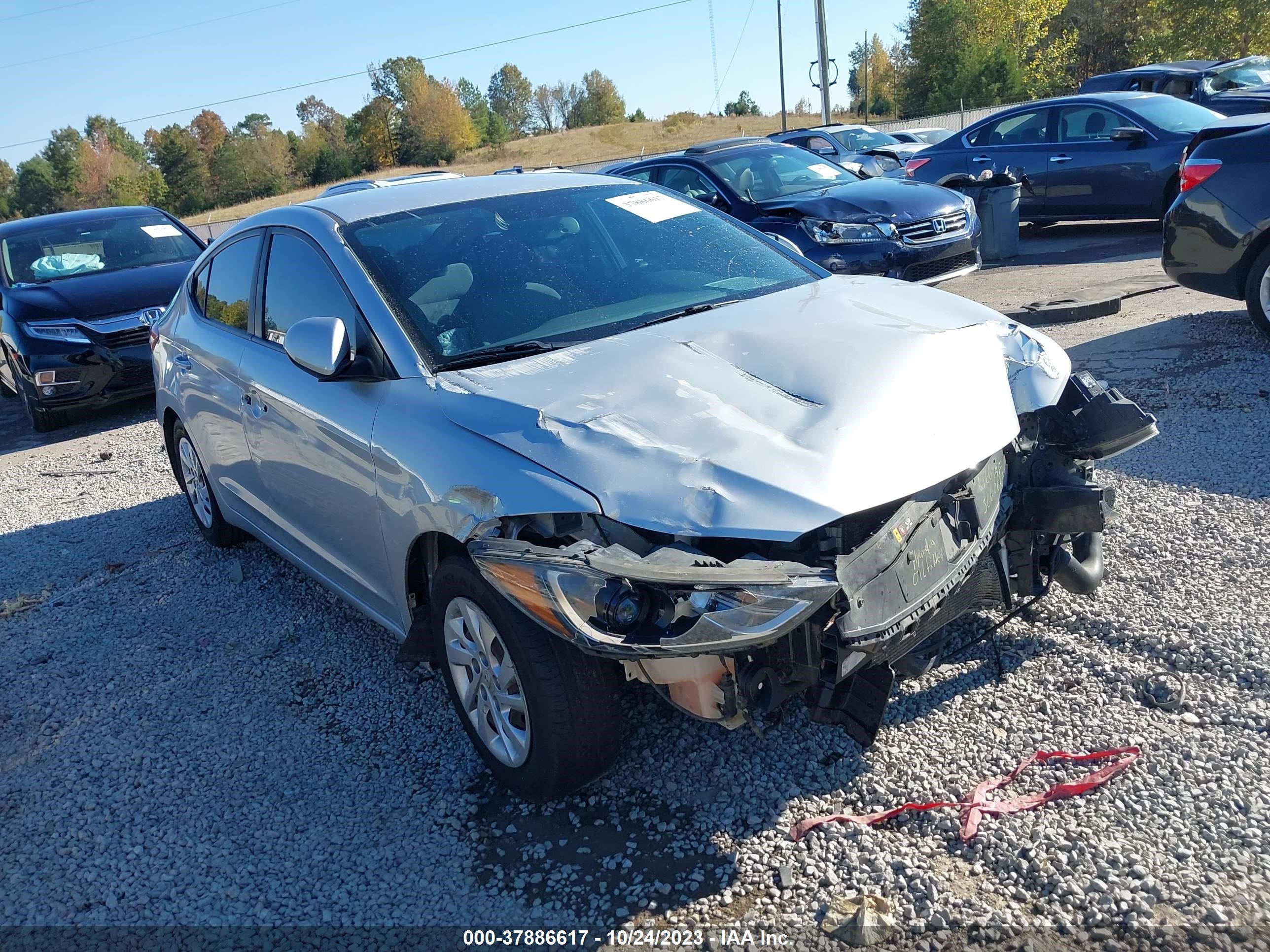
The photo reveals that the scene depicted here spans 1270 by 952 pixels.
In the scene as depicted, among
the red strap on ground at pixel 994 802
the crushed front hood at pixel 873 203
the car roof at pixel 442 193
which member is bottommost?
the red strap on ground at pixel 994 802

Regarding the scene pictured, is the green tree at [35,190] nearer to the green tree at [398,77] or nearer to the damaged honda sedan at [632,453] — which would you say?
the green tree at [398,77]

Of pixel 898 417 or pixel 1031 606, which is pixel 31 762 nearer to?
pixel 898 417

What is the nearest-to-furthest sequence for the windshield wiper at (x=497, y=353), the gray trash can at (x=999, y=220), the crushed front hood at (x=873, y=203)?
the windshield wiper at (x=497, y=353)
the crushed front hood at (x=873, y=203)
the gray trash can at (x=999, y=220)

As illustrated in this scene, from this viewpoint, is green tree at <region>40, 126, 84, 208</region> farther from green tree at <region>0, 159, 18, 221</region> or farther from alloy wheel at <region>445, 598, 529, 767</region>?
alloy wheel at <region>445, 598, 529, 767</region>

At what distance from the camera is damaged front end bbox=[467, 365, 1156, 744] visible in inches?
98.9

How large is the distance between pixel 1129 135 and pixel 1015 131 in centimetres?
156

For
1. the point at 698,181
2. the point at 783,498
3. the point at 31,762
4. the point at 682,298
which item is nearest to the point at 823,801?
the point at 783,498

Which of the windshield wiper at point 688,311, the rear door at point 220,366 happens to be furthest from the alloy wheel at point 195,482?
the windshield wiper at point 688,311

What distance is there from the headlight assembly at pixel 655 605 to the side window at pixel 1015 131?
11882 millimetres

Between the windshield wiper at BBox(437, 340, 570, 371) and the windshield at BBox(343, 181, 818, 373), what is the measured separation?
0.02 meters

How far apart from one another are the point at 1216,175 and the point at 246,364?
20.2ft

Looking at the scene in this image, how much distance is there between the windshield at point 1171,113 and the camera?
11.6m

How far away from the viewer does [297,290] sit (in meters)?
4.15

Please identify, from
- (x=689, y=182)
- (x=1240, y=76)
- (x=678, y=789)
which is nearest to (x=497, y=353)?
(x=678, y=789)
